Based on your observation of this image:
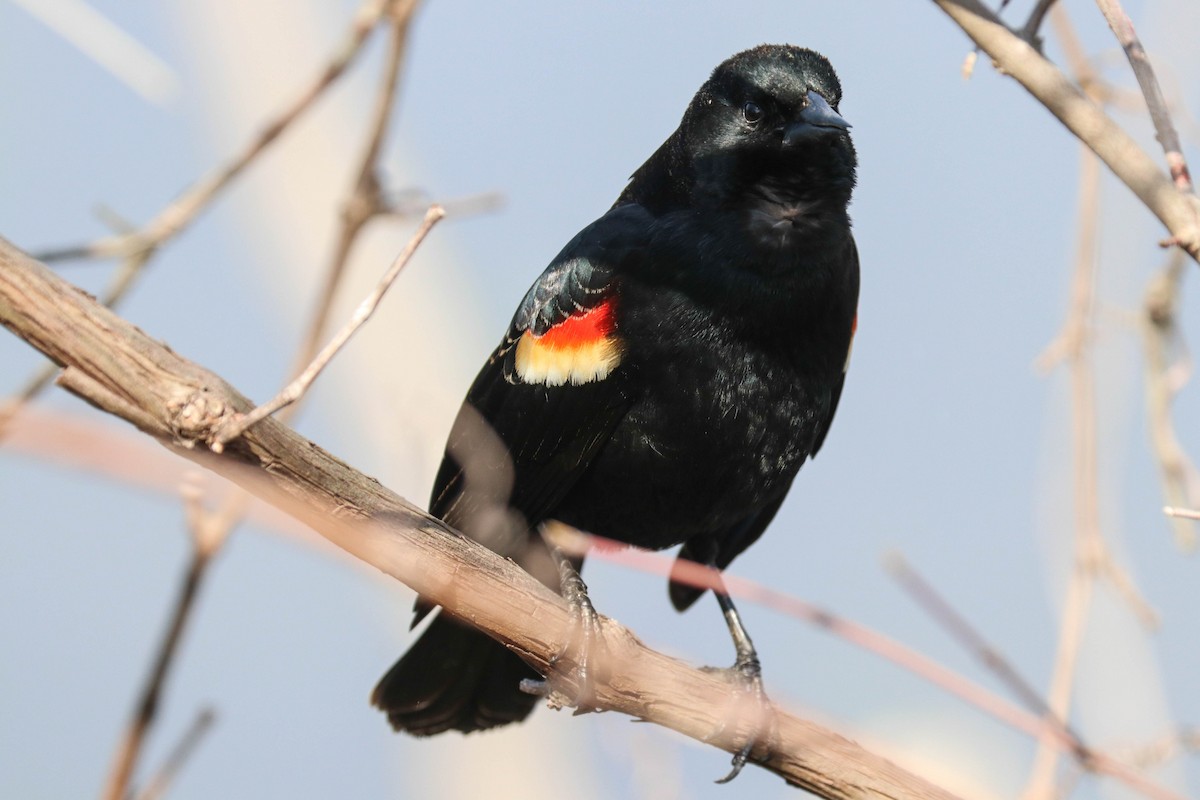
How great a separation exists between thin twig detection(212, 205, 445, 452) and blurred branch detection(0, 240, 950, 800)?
21 millimetres

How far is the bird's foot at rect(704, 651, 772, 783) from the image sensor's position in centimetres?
180

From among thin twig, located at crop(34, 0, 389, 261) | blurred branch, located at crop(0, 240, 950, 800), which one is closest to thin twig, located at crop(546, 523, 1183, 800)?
blurred branch, located at crop(0, 240, 950, 800)

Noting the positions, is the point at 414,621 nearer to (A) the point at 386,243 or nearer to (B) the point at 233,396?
(A) the point at 386,243

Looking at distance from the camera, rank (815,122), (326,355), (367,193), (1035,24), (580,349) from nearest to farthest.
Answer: (326,355) < (1035,24) < (367,193) < (815,122) < (580,349)

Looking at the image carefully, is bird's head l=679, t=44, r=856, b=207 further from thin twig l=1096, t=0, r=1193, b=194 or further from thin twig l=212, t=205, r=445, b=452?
thin twig l=212, t=205, r=445, b=452

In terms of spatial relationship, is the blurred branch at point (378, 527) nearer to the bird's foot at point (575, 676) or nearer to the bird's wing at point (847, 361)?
the bird's foot at point (575, 676)

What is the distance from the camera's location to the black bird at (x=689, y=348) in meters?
2.24

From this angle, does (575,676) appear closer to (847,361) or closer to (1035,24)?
(847,361)

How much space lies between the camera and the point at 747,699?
1.85 meters

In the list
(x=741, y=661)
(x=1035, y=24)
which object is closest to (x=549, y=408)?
(x=741, y=661)

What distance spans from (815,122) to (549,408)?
2.43 ft

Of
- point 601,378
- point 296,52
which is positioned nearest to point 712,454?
point 601,378

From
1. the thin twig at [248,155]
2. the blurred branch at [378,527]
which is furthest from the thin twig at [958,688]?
the thin twig at [248,155]

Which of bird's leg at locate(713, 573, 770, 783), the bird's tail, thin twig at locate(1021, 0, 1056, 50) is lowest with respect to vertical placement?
the bird's tail
